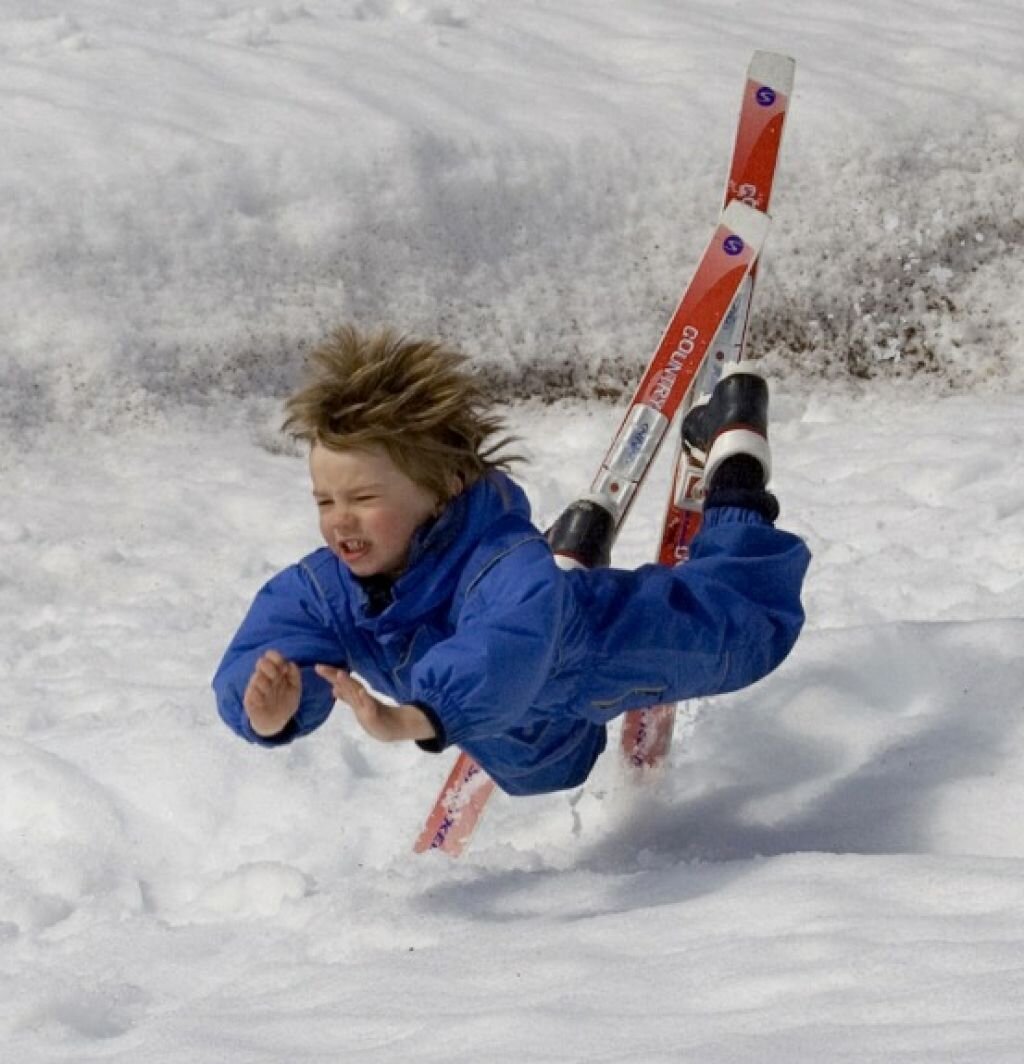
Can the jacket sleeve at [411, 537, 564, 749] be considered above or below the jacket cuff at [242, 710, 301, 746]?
above

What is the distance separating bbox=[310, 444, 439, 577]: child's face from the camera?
122 inches

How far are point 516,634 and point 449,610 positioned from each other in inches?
12.2

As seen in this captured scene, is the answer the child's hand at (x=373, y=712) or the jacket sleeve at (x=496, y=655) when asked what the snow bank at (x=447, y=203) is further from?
the child's hand at (x=373, y=712)

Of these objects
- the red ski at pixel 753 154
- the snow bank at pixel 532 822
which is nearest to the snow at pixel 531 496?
the snow bank at pixel 532 822

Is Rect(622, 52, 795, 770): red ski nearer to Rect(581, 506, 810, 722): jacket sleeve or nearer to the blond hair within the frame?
Rect(581, 506, 810, 722): jacket sleeve

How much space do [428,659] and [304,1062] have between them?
0.74 metres

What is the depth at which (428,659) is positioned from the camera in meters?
2.92

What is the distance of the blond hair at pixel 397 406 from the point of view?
A: 3076mm

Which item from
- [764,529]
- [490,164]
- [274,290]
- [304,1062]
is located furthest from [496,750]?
[490,164]

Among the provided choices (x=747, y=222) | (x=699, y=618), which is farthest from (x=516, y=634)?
(x=747, y=222)

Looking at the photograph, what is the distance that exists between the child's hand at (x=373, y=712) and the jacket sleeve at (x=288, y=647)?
0.40 m

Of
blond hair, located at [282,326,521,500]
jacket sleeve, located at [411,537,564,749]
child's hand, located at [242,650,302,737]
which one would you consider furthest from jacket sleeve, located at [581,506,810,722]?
child's hand, located at [242,650,302,737]

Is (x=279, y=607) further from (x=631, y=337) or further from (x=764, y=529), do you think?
(x=631, y=337)

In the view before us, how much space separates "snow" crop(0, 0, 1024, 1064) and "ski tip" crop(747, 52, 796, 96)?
1.35 m
